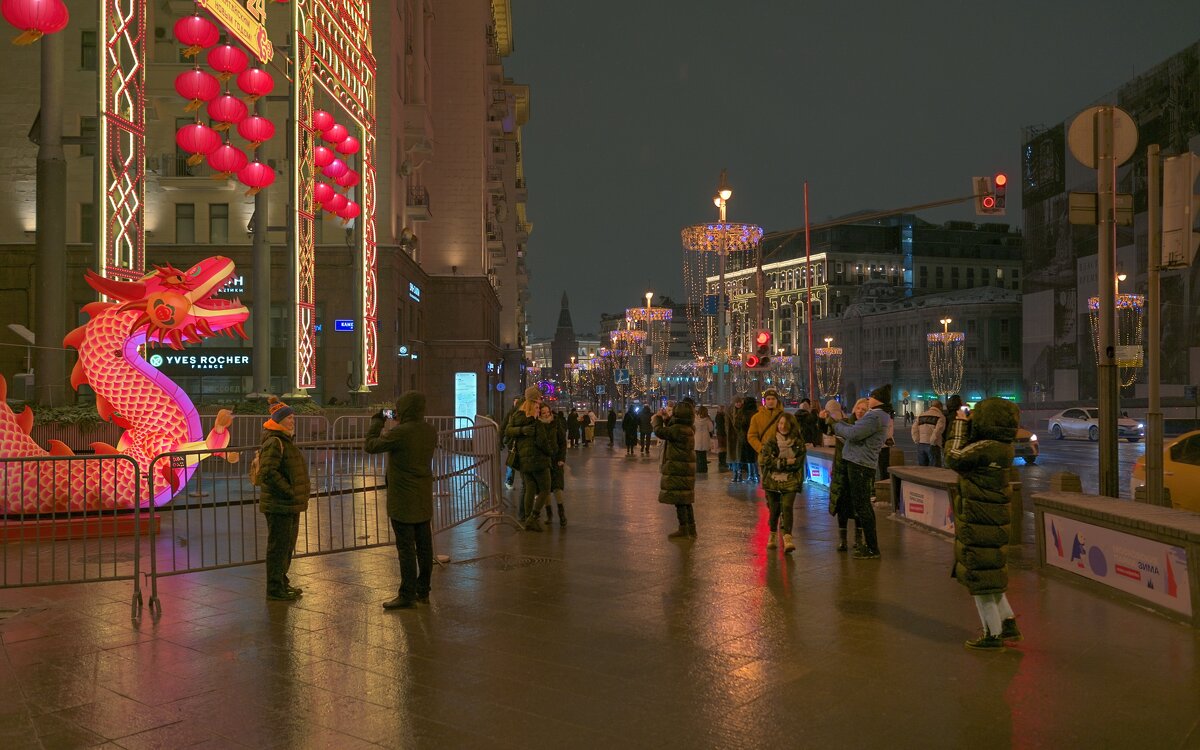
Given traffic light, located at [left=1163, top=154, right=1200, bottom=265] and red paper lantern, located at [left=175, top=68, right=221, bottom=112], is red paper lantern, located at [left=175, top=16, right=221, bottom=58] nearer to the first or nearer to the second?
red paper lantern, located at [left=175, top=68, right=221, bottom=112]

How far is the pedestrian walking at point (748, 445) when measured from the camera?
1900 centimetres

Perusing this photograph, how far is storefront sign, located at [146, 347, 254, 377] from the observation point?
34.1 metres

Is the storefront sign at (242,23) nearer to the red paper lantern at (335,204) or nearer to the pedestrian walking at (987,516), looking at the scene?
the red paper lantern at (335,204)

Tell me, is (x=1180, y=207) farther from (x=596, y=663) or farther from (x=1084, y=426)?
(x=1084, y=426)

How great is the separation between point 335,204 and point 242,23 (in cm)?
685

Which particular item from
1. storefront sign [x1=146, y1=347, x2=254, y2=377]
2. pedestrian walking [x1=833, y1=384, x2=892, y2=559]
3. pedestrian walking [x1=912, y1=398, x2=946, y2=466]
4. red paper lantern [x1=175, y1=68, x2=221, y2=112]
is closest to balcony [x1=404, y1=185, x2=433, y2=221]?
storefront sign [x1=146, y1=347, x2=254, y2=377]

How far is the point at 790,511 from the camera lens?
1090 centimetres

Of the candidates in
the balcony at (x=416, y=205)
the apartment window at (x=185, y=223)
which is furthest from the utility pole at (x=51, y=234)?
the balcony at (x=416, y=205)

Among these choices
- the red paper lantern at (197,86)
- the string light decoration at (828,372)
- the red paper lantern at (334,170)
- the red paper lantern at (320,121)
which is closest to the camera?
the red paper lantern at (197,86)

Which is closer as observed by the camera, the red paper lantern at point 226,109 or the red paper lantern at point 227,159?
the red paper lantern at point 226,109

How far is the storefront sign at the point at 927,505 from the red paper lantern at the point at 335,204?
1732 centimetres

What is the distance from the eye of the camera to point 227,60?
1911 cm

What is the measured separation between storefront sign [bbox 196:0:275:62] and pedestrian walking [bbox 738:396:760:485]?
40.0 feet

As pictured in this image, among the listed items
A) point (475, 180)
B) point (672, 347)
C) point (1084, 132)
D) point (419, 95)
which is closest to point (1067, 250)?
point (475, 180)
